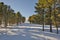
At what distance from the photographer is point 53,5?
75.4ft

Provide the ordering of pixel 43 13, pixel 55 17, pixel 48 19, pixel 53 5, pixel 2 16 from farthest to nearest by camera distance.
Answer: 1. pixel 2 16
2. pixel 43 13
3. pixel 48 19
4. pixel 53 5
5. pixel 55 17

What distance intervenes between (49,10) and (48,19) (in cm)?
168

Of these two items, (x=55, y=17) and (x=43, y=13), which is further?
(x=43, y=13)

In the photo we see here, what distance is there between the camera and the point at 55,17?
21250 mm

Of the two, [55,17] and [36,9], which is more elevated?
[36,9]

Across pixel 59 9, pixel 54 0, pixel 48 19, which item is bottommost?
pixel 48 19

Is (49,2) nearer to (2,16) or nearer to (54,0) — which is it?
(54,0)

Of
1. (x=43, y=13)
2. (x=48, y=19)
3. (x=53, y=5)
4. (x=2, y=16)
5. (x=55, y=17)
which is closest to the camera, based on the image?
(x=55, y=17)

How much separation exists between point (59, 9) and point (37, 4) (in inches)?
322

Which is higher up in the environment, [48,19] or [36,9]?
[36,9]

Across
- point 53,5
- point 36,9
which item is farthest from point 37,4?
point 53,5

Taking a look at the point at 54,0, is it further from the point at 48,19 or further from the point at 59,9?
the point at 48,19

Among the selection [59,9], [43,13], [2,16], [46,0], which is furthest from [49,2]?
[2,16]

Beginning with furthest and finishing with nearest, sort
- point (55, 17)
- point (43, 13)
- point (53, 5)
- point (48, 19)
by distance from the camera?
point (43, 13) < point (48, 19) < point (53, 5) < point (55, 17)
